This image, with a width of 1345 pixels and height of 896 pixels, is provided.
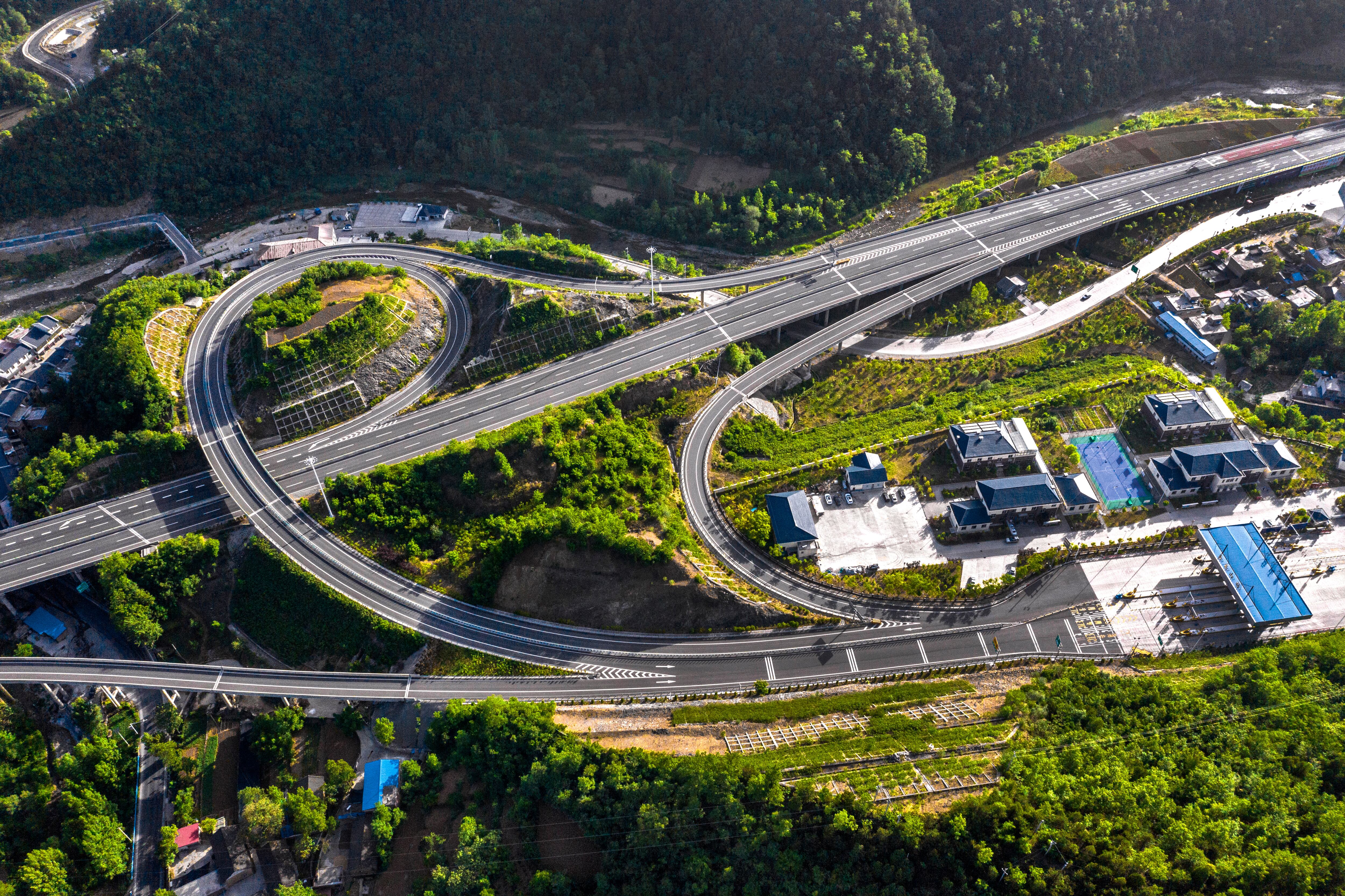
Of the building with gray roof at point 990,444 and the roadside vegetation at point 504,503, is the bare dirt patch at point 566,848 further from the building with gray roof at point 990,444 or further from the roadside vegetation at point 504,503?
the building with gray roof at point 990,444

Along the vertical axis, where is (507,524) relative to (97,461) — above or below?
below

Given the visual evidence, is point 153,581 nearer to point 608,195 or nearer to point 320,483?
point 320,483

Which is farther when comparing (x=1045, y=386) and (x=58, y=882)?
(x=1045, y=386)

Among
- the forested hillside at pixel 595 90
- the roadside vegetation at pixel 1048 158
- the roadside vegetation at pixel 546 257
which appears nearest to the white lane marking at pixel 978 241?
the roadside vegetation at pixel 1048 158

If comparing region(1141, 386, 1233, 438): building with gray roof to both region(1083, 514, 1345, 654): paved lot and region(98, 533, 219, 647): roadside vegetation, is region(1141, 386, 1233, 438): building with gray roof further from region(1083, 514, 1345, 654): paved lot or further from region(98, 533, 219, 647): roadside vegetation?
region(98, 533, 219, 647): roadside vegetation

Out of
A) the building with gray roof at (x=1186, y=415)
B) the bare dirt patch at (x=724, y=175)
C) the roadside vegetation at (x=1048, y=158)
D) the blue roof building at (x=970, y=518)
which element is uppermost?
the bare dirt patch at (x=724, y=175)

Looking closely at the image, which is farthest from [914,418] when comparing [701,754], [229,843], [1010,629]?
[229,843]

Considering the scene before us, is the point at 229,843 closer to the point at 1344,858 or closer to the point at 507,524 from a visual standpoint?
the point at 507,524

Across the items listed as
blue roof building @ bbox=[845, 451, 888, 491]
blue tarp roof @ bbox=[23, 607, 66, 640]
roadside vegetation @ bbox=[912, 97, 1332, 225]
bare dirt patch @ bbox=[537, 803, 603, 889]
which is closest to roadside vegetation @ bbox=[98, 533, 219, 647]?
blue tarp roof @ bbox=[23, 607, 66, 640]
